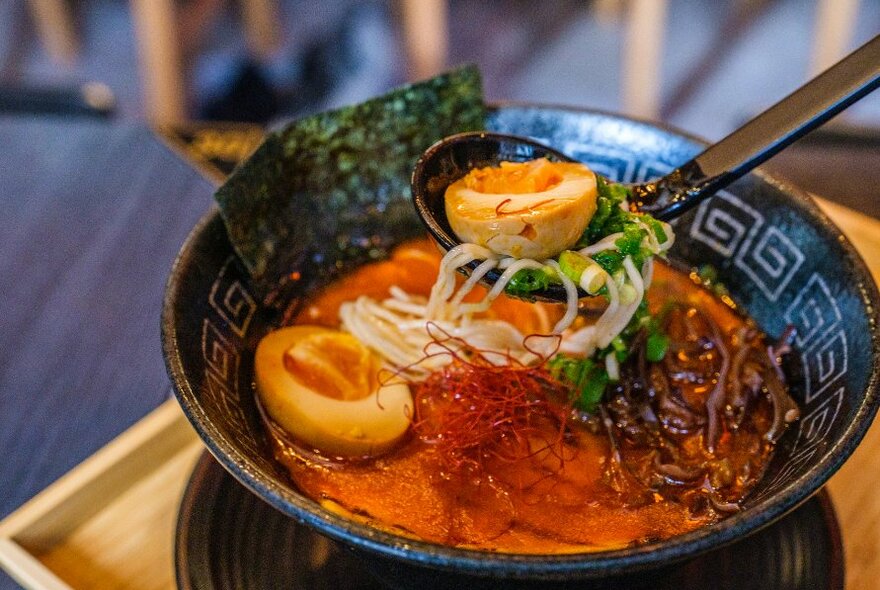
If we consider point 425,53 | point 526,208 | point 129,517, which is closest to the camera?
point 526,208

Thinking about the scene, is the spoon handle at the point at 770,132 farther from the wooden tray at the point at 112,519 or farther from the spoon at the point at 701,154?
the wooden tray at the point at 112,519

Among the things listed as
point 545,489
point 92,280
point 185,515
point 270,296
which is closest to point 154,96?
point 92,280

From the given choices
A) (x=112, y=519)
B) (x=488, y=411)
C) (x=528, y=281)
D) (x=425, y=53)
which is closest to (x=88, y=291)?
(x=112, y=519)

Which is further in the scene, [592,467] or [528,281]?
[592,467]

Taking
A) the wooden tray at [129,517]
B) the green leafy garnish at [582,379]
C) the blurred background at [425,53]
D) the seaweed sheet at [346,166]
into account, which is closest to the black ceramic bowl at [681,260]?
the seaweed sheet at [346,166]

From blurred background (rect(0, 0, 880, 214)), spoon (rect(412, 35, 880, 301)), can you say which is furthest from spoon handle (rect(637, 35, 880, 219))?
blurred background (rect(0, 0, 880, 214))

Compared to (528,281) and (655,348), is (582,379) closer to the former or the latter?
(655,348)
